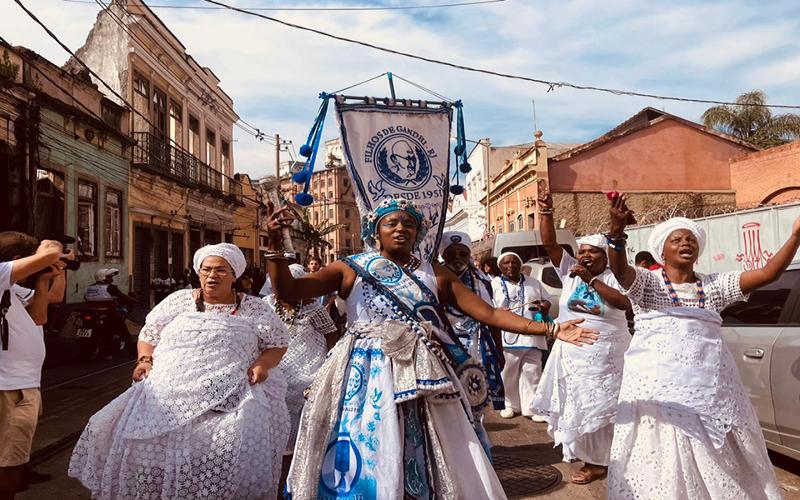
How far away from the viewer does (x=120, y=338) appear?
12.6m

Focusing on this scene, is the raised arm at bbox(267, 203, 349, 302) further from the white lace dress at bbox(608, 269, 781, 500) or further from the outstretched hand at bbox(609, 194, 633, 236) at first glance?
the white lace dress at bbox(608, 269, 781, 500)

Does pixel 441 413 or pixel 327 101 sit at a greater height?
pixel 327 101

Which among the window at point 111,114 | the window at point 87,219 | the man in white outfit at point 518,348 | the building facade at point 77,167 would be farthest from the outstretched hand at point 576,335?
the window at point 111,114

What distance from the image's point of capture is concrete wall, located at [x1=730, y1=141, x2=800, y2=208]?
2184 centimetres

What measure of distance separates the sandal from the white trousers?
89.2 inches

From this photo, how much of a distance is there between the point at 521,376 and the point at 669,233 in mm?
4003

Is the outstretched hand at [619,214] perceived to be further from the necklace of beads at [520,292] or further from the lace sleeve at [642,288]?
the necklace of beads at [520,292]

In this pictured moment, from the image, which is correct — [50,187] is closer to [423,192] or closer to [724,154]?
[423,192]

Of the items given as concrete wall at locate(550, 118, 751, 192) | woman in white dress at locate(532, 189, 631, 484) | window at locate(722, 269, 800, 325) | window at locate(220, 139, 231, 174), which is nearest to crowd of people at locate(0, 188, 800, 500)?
woman in white dress at locate(532, 189, 631, 484)

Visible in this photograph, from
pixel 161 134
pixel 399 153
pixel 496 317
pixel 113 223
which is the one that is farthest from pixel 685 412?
pixel 161 134

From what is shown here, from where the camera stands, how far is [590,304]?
548cm

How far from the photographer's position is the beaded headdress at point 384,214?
138 inches

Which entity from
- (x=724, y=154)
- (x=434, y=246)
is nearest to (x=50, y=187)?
(x=434, y=246)

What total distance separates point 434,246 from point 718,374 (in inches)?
113
